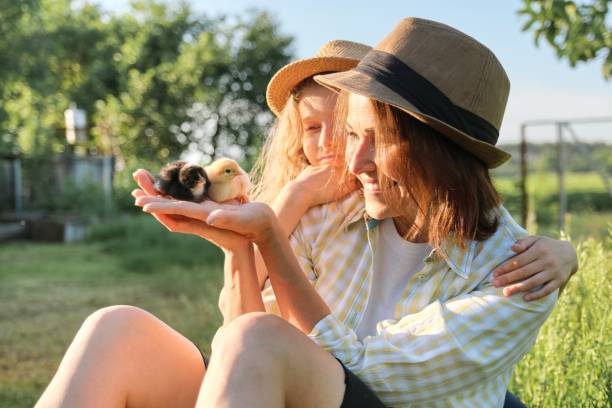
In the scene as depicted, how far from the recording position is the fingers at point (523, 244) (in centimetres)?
176

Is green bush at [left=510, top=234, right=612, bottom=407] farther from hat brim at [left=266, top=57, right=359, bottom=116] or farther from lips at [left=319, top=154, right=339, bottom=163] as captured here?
hat brim at [left=266, top=57, right=359, bottom=116]

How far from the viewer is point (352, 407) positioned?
1601 millimetres

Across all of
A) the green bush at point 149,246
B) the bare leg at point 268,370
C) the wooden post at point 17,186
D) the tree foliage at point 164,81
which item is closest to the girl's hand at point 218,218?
the bare leg at point 268,370

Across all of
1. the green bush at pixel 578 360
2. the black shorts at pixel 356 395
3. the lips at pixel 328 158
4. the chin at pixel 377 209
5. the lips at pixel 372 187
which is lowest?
the green bush at pixel 578 360

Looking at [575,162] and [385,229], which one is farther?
[575,162]

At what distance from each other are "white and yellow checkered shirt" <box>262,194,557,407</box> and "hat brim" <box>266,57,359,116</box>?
792mm

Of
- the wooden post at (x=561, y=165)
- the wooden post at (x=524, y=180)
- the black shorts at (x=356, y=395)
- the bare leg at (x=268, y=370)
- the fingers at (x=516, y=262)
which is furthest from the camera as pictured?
the wooden post at (x=561, y=165)

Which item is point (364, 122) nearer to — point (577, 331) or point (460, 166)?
point (460, 166)

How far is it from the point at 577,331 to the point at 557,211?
29.4ft

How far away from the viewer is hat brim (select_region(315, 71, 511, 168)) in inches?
66.7

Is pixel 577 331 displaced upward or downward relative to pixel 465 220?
downward

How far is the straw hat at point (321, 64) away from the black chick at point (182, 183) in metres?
0.65

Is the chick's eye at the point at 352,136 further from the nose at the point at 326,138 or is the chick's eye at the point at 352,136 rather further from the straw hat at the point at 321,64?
the straw hat at the point at 321,64

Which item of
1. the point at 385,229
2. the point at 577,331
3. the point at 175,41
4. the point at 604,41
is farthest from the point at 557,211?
the point at 175,41
